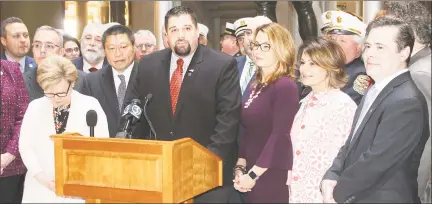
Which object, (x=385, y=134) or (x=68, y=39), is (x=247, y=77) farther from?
(x=68, y=39)

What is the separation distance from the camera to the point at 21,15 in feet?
12.5

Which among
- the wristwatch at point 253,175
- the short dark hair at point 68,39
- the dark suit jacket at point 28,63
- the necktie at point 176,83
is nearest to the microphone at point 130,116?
the necktie at point 176,83

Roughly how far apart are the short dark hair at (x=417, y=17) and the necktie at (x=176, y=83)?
3.55 feet

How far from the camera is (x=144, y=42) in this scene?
395cm

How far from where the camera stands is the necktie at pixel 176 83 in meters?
2.94

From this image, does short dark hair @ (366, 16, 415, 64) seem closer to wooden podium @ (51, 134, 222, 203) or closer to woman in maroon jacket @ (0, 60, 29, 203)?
wooden podium @ (51, 134, 222, 203)

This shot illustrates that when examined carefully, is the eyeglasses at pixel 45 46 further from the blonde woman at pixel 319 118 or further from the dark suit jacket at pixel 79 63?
the blonde woman at pixel 319 118

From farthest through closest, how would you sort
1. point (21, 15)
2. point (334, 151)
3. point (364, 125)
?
point (21, 15) < point (334, 151) < point (364, 125)

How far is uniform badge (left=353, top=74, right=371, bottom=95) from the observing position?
9.38ft

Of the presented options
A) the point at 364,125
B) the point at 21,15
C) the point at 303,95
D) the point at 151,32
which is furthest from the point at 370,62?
the point at 21,15

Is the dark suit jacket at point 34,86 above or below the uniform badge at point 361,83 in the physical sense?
below

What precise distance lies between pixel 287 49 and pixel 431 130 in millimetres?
741

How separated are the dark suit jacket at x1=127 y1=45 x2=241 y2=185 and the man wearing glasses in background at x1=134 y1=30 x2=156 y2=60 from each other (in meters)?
0.95

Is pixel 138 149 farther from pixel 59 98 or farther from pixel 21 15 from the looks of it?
pixel 21 15
